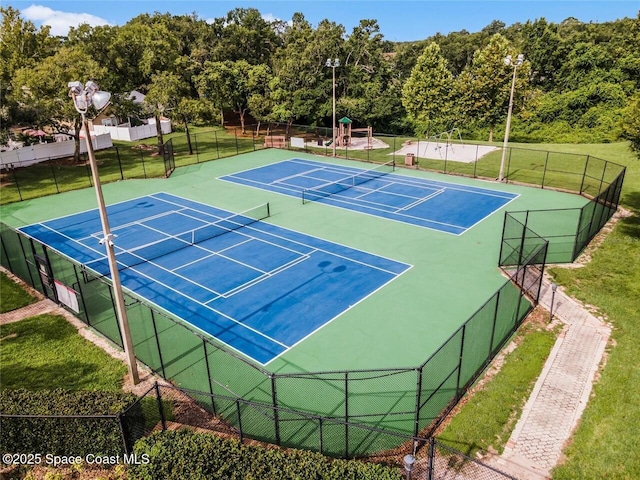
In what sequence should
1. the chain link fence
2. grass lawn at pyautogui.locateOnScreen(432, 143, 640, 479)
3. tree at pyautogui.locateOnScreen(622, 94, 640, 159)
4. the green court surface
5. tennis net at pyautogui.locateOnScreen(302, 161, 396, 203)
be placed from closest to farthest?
grass lawn at pyautogui.locateOnScreen(432, 143, 640, 479) → the chain link fence → the green court surface → tree at pyautogui.locateOnScreen(622, 94, 640, 159) → tennis net at pyautogui.locateOnScreen(302, 161, 396, 203)

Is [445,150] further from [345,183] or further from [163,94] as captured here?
[163,94]

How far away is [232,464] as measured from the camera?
8.97 meters

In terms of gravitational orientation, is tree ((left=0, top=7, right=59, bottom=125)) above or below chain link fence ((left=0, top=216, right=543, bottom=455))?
above

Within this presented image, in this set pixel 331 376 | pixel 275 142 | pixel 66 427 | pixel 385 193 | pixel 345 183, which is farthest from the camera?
pixel 275 142

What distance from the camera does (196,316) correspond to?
17.0 metres

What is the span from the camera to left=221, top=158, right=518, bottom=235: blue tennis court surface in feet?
89.4

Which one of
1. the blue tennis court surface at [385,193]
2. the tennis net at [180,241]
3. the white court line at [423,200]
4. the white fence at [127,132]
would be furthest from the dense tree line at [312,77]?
the white court line at [423,200]

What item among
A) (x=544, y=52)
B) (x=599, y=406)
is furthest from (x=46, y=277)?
(x=544, y=52)

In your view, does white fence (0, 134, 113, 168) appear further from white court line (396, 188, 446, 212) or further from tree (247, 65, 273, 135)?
white court line (396, 188, 446, 212)

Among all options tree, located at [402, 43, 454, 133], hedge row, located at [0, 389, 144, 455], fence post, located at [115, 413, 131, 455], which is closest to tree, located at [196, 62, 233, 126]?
tree, located at [402, 43, 454, 133]

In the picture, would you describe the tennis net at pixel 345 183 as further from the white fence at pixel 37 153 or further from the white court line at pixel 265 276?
the white fence at pixel 37 153

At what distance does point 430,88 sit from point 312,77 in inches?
533

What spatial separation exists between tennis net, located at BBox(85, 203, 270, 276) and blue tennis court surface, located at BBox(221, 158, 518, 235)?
4521 mm

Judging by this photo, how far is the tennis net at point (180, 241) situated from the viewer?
851 inches
